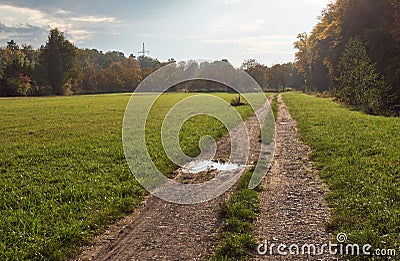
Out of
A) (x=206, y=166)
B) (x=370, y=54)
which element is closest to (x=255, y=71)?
(x=370, y=54)

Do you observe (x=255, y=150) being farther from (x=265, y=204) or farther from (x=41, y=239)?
(x=41, y=239)

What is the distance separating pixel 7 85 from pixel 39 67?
46.5ft

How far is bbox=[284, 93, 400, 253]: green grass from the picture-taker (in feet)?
17.8

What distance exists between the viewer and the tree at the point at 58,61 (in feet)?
298

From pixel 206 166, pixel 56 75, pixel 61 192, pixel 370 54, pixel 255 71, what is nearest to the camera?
pixel 61 192

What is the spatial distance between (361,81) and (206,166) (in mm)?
23132

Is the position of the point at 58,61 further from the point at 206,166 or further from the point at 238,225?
the point at 238,225

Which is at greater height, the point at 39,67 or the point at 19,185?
the point at 39,67

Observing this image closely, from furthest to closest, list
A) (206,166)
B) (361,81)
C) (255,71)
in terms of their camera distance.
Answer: (255,71) < (361,81) < (206,166)

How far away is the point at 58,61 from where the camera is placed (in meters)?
91.9

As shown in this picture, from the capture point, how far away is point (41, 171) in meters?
9.92

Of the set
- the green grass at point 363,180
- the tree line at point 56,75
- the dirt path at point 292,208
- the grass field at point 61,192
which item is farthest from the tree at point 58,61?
the dirt path at point 292,208

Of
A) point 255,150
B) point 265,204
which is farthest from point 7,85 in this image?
point 265,204

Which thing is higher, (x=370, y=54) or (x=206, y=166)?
(x=370, y=54)
